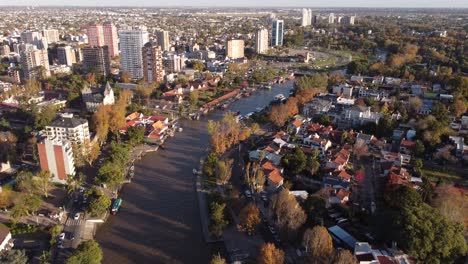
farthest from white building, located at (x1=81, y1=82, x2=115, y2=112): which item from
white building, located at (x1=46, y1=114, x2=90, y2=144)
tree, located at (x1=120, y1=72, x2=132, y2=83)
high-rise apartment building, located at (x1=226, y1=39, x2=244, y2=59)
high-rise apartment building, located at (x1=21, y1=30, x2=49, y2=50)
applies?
high-rise apartment building, located at (x1=226, y1=39, x2=244, y2=59)

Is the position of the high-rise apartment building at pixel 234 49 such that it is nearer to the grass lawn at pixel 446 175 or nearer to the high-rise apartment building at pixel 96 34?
the high-rise apartment building at pixel 96 34

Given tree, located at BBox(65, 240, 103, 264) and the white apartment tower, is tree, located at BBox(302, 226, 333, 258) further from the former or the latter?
the white apartment tower

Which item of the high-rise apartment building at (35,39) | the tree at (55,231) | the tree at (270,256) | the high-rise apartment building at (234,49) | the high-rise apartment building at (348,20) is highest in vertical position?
the high-rise apartment building at (348,20)

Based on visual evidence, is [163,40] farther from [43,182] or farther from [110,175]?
[43,182]

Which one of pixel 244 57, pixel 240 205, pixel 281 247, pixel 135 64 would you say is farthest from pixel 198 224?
pixel 244 57

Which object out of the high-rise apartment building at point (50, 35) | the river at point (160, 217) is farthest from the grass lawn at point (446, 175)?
the high-rise apartment building at point (50, 35)

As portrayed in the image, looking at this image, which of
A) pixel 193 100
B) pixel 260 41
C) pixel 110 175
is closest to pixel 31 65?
pixel 193 100
